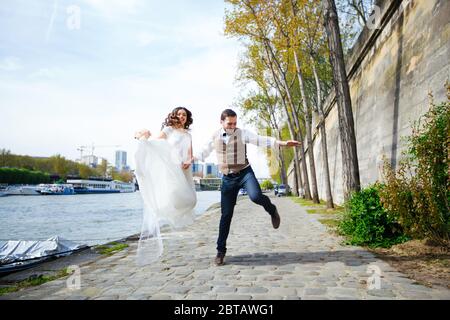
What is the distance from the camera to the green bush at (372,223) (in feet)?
20.0

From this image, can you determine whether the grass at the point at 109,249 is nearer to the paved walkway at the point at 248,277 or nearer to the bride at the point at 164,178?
the paved walkway at the point at 248,277

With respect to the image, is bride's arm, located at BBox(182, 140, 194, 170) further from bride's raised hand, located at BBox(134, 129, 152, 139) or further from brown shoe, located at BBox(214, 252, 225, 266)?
brown shoe, located at BBox(214, 252, 225, 266)

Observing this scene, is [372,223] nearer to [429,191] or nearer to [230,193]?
[429,191]

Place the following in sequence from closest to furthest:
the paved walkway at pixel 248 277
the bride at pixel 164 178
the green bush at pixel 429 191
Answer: the paved walkway at pixel 248 277 < the green bush at pixel 429 191 < the bride at pixel 164 178

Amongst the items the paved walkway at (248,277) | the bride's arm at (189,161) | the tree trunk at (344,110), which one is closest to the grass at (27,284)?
the paved walkway at (248,277)

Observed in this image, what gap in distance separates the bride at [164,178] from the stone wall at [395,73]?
4.72 metres

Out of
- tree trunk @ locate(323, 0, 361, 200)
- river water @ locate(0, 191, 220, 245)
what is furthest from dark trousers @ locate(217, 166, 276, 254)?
tree trunk @ locate(323, 0, 361, 200)

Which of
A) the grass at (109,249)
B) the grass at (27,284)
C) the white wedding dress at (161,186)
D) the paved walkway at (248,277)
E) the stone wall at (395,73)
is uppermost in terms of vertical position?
the stone wall at (395,73)

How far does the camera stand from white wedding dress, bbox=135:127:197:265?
4.95 meters

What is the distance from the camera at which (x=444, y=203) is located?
504cm

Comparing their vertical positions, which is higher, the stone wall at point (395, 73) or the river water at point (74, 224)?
the stone wall at point (395, 73)

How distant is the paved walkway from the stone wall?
3695 mm

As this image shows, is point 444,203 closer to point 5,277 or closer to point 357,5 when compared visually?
point 5,277
